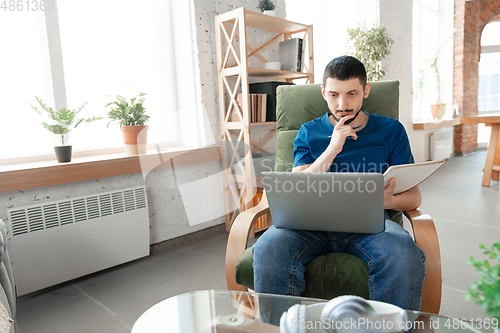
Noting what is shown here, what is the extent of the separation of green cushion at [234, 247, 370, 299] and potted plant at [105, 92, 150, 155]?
1.37 metres

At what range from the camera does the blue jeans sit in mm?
1044

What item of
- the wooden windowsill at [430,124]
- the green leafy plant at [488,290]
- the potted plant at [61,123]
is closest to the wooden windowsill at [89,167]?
the potted plant at [61,123]

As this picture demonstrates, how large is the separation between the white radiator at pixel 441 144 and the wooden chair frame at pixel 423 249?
482cm

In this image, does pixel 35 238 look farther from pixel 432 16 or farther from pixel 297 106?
pixel 432 16

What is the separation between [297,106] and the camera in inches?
67.5

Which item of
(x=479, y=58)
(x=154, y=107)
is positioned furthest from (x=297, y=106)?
(x=479, y=58)

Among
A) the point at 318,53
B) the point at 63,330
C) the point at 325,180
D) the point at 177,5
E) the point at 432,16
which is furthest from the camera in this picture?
the point at 432,16

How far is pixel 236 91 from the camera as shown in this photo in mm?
2553

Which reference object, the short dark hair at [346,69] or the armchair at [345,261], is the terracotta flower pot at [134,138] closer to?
the armchair at [345,261]

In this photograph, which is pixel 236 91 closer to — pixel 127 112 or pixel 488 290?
pixel 127 112

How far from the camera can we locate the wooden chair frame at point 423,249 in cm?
109

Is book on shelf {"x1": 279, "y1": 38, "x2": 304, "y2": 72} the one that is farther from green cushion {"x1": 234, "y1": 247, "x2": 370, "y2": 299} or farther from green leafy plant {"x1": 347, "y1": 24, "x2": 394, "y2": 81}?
green cushion {"x1": 234, "y1": 247, "x2": 370, "y2": 299}

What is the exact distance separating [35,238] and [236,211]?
1.40 m

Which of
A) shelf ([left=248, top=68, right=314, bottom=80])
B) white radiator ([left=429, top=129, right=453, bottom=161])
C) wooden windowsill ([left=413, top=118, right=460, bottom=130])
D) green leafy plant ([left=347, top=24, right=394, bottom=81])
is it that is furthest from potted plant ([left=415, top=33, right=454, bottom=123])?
shelf ([left=248, top=68, right=314, bottom=80])
